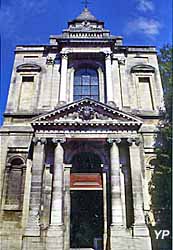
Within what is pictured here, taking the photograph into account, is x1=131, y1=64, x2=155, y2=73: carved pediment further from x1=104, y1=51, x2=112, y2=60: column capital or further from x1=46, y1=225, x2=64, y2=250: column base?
x1=46, y1=225, x2=64, y2=250: column base

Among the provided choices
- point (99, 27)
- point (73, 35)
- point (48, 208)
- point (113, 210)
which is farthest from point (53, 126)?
point (99, 27)

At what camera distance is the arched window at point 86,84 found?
2311 centimetres

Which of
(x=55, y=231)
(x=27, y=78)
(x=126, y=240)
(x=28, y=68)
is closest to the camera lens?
(x=126, y=240)

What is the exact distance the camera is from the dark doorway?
17.2m

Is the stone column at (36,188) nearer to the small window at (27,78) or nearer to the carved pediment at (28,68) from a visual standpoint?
the small window at (27,78)

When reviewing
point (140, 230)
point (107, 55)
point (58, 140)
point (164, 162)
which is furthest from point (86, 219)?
point (107, 55)

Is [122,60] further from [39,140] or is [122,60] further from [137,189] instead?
[137,189]

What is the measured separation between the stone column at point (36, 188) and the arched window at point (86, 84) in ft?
20.6

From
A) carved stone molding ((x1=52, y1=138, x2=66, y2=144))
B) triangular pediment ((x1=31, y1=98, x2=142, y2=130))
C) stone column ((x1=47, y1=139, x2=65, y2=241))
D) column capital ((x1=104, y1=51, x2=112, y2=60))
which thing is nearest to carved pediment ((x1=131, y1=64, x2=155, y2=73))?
column capital ((x1=104, y1=51, x2=112, y2=60))

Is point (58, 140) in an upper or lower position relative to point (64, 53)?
lower

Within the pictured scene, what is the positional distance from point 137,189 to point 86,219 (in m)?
3.71

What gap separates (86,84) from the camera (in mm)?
23734

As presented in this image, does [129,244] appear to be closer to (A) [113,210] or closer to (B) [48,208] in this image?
(A) [113,210]

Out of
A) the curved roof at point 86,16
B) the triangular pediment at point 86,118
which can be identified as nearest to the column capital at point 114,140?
the triangular pediment at point 86,118
